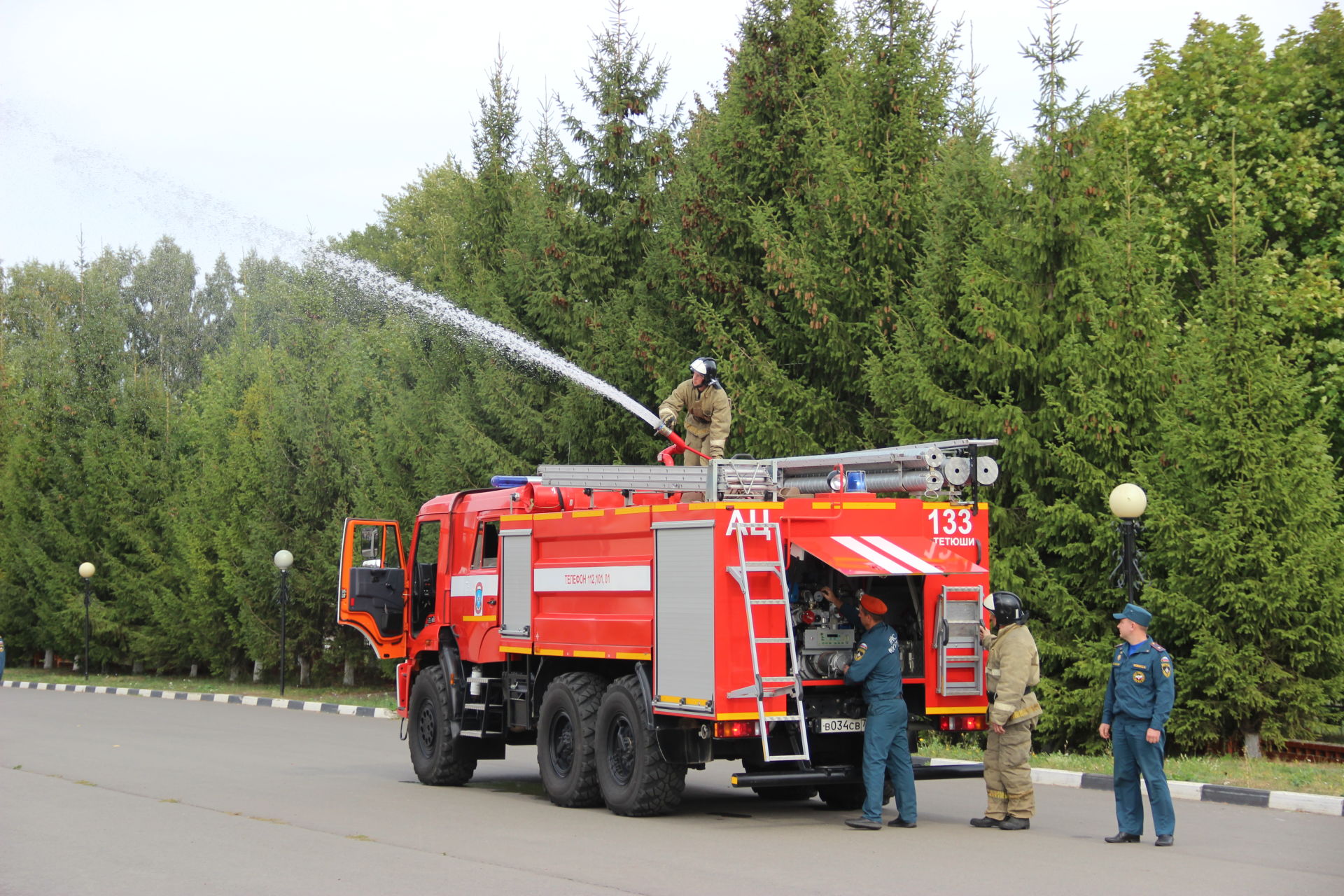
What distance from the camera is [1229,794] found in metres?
13.5

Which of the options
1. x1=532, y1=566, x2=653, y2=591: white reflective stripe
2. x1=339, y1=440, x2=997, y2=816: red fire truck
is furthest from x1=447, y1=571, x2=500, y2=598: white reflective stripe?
x1=532, y1=566, x2=653, y2=591: white reflective stripe

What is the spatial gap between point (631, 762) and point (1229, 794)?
5863 mm

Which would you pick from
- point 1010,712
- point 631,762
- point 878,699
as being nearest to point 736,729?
point 878,699

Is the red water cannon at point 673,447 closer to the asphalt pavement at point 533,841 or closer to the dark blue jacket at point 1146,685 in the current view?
the asphalt pavement at point 533,841

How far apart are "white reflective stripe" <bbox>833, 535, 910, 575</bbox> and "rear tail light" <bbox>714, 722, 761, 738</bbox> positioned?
152 cm

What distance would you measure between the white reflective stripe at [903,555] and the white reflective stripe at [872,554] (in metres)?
0.11

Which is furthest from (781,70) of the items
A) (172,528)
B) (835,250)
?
(172,528)

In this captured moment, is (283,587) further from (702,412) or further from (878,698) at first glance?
(878,698)

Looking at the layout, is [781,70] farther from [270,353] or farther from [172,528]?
[172,528]

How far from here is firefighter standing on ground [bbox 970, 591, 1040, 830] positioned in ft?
36.1

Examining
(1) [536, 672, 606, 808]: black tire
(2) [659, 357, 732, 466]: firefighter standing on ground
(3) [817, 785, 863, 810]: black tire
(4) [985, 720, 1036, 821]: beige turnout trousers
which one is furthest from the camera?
(2) [659, 357, 732, 466]: firefighter standing on ground

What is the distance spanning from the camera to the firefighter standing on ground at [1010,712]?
10992mm

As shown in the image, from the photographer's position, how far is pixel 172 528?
41.5m

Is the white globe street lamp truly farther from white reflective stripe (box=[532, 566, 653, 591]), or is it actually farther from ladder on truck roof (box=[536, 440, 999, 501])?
ladder on truck roof (box=[536, 440, 999, 501])
